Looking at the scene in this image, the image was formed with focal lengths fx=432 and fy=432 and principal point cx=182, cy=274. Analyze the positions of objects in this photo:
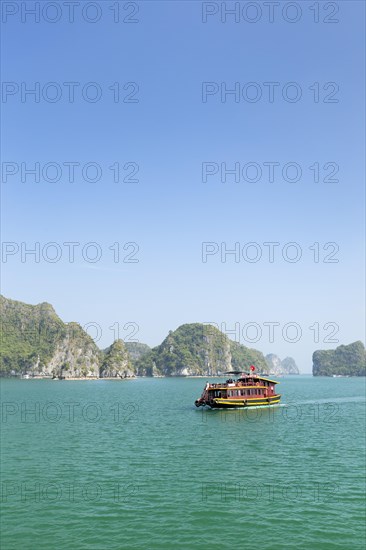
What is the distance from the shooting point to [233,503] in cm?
2880

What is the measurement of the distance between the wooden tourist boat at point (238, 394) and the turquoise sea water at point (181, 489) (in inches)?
1091

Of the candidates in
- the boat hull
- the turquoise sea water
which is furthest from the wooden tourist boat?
the turquoise sea water

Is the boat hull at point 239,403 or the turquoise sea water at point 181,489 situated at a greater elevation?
the turquoise sea water at point 181,489

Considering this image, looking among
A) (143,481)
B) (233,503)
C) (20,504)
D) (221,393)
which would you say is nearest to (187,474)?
(143,481)

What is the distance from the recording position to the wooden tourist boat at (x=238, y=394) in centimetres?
8643

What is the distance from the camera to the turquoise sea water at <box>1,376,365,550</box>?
23.9m

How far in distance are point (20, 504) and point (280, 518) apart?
16.7 metres

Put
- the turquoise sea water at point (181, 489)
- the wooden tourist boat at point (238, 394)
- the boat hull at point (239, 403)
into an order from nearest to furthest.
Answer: the turquoise sea water at point (181, 489) → the boat hull at point (239, 403) → the wooden tourist boat at point (238, 394)

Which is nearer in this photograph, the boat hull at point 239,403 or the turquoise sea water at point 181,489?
the turquoise sea water at point 181,489

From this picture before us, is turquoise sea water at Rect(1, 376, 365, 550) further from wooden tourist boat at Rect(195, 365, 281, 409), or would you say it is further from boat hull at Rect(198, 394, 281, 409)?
wooden tourist boat at Rect(195, 365, 281, 409)

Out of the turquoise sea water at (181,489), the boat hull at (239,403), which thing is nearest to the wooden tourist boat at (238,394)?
the boat hull at (239,403)

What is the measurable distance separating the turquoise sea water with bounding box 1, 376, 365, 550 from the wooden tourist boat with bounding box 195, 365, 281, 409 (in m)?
27.7

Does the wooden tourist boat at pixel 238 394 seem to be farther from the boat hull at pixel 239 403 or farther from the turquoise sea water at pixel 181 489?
the turquoise sea water at pixel 181 489

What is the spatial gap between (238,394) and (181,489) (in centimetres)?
5907
